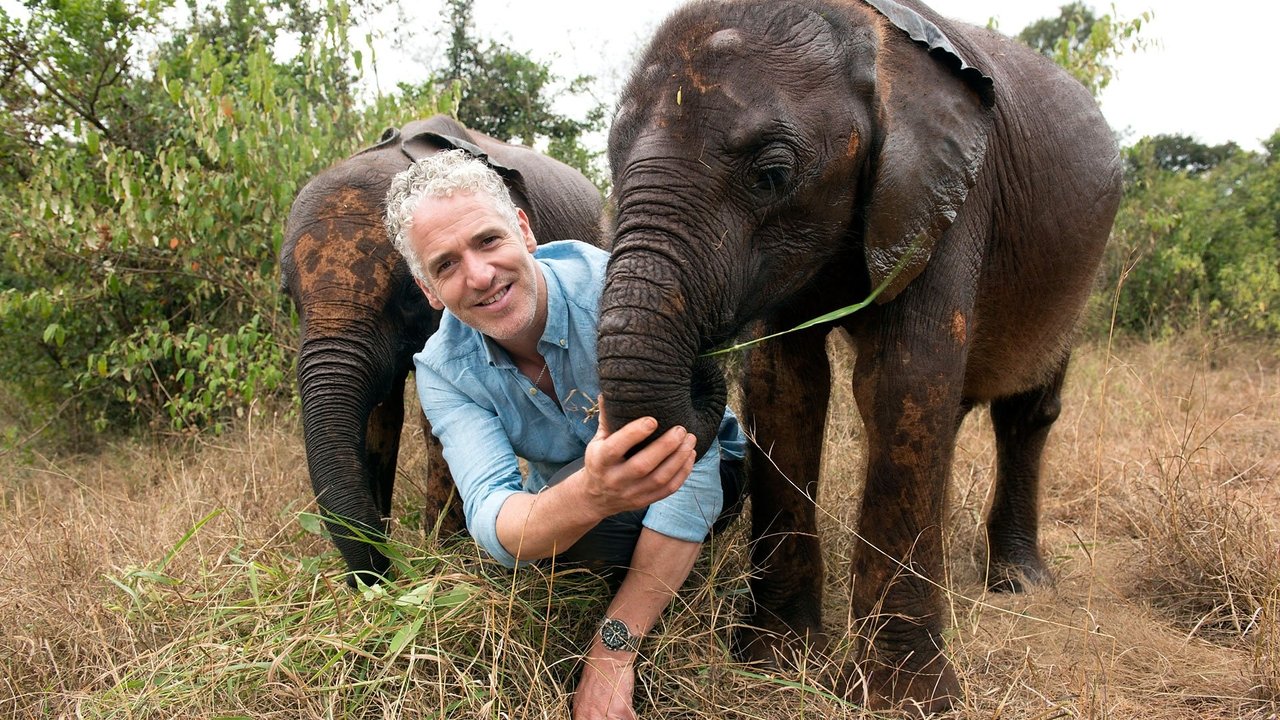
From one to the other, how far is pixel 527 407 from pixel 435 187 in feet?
2.37

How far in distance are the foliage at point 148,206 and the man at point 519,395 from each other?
3.19 m

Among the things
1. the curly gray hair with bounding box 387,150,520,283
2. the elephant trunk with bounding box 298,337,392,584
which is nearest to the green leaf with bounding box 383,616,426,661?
the elephant trunk with bounding box 298,337,392,584

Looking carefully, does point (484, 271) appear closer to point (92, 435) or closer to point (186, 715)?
point (186, 715)

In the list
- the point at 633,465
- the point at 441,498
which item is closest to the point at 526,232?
the point at 633,465

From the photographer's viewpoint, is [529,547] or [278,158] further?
[278,158]

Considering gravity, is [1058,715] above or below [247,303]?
below

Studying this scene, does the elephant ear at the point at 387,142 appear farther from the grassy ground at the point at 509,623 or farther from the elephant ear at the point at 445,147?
the grassy ground at the point at 509,623

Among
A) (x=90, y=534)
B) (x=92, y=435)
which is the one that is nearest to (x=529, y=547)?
(x=90, y=534)

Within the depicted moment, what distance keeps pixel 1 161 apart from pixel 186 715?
6.59 m

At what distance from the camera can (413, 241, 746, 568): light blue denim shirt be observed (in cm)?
293

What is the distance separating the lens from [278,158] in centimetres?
603

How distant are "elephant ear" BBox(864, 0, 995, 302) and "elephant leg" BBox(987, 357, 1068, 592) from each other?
7.01 feet

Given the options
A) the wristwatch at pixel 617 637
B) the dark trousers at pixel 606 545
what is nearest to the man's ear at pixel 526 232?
the dark trousers at pixel 606 545

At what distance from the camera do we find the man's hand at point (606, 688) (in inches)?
109
